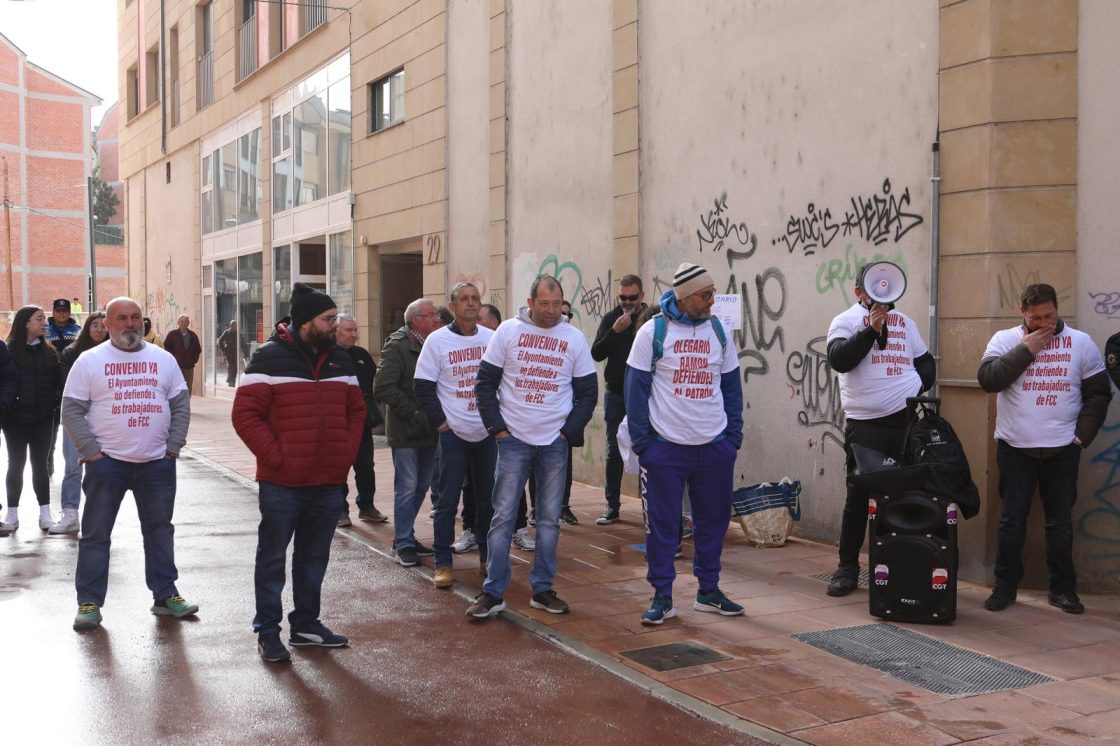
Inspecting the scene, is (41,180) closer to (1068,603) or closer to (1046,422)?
(1046,422)

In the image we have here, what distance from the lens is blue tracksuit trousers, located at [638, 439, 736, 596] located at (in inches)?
253

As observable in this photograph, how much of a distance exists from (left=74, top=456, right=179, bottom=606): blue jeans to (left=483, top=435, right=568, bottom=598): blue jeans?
1.85 m

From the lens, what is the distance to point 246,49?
2369 centimetres

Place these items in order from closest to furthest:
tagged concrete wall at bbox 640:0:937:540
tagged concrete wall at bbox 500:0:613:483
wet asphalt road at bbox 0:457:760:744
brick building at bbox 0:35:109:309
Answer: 1. wet asphalt road at bbox 0:457:760:744
2. tagged concrete wall at bbox 640:0:937:540
3. tagged concrete wall at bbox 500:0:613:483
4. brick building at bbox 0:35:109:309

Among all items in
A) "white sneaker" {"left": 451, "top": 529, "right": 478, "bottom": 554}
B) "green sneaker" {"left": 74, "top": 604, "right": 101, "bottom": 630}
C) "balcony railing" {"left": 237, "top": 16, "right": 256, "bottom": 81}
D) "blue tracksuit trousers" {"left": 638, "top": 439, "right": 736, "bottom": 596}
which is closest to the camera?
"green sneaker" {"left": 74, "top": 604, "right": 101, "bottom": 630}

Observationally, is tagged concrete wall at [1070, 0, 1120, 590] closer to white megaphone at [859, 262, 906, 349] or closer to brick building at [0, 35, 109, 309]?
white megaphone at [859, 262, 906, 349]

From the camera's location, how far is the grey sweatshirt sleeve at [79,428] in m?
6.41

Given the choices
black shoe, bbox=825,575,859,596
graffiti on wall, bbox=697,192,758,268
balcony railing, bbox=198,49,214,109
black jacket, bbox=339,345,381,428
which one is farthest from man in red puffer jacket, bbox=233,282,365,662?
balcony railing, bbox=198,49,214,109

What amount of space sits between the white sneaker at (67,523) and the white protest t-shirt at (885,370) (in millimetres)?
6312

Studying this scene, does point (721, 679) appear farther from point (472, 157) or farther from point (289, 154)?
point (289, 154)

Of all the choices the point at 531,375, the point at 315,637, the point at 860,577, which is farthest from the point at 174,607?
the point at 860,577

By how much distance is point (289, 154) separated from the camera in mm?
21250

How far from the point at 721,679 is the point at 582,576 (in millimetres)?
2369

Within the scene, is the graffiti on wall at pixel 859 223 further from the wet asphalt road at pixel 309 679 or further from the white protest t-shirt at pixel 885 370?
the wet asphalt road at pixel 309 679
